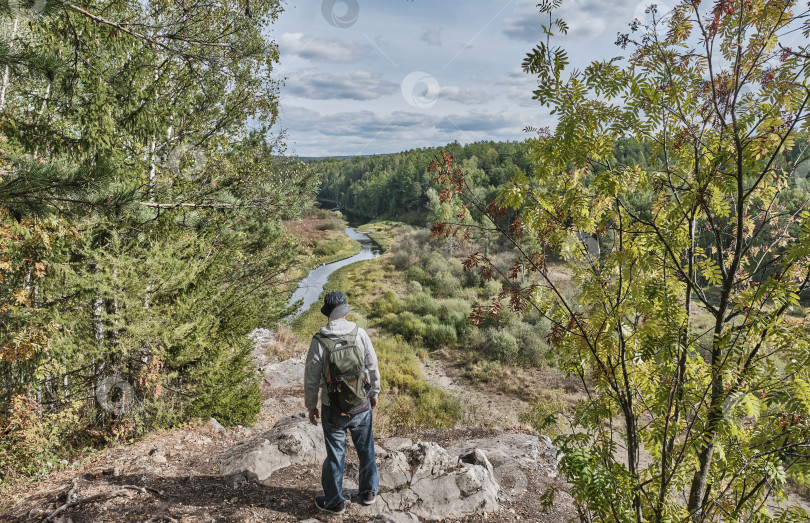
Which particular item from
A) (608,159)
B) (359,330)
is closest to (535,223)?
(608,159)

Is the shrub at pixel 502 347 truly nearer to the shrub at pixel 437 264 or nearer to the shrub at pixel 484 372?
the shrub at pixel 484 372

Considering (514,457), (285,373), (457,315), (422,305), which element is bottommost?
(422,305)

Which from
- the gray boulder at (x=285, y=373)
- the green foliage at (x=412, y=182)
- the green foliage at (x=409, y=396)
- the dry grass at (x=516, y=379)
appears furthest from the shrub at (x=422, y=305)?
the green foliage at (x=412, y=182)

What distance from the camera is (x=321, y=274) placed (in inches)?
1437

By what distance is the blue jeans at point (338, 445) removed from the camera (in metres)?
3.58

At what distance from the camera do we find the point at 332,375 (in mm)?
3479

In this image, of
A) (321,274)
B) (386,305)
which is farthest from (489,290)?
(321,274)

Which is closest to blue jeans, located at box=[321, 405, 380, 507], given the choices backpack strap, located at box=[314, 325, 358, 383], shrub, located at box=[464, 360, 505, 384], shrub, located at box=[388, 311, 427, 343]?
backpack strap, located at box=[314, 325, 358, 383]

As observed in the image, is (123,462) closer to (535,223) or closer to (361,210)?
(535,223)

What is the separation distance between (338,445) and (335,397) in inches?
18.5

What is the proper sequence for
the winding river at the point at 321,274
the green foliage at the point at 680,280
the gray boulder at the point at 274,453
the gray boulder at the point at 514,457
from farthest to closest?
the winding river at the point at 321,274 → the gray boulder at the point at 514,457 → the gray boulder at the point at 274,453 → the green foliage at the point at 680,280

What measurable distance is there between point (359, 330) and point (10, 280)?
5194 mm

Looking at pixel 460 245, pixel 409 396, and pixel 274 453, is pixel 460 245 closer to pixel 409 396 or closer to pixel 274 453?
pixel 274 453

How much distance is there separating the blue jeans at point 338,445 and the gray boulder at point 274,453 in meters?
1.24
